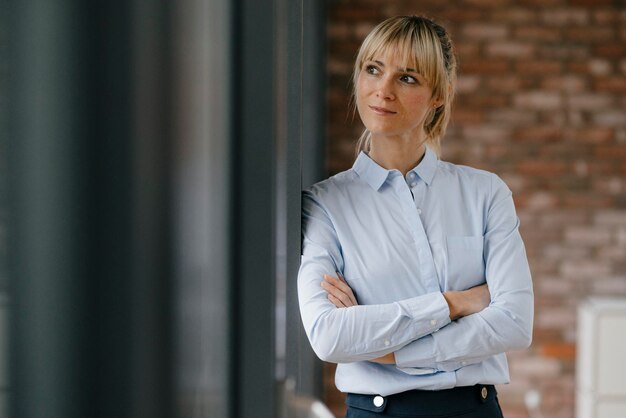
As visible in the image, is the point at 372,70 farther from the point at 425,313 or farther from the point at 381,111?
the point at 425,313

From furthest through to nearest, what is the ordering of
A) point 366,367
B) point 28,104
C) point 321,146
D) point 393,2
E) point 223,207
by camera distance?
1. point 393,2
2. point 321,146
3. point 366,367
4. point 223,207
5. point 28,104

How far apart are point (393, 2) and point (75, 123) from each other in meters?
4.58

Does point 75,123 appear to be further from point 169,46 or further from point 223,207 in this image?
point 223,207

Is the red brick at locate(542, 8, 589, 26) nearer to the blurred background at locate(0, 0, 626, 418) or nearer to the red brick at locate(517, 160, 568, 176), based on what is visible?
the red brick at locate(517, 160, 568, 176)

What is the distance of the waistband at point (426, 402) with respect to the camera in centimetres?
146

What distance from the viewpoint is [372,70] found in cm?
149

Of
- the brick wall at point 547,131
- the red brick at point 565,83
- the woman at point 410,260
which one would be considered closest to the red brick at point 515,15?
the brick wall at point 547,131

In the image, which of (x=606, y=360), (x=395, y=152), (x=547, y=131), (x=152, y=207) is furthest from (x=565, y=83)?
(x=152, y=207)

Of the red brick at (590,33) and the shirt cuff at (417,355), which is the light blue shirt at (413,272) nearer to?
the shirt cuff at (417,355)

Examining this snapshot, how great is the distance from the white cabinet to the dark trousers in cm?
322

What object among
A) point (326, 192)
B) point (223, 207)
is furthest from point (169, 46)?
point (326, 192)

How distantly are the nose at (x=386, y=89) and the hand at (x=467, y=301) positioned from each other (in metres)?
0.34

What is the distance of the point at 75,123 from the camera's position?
524 mm

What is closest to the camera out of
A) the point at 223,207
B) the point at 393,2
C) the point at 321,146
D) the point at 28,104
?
the point at 28,104
